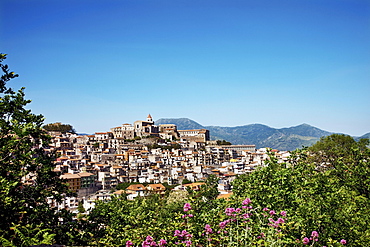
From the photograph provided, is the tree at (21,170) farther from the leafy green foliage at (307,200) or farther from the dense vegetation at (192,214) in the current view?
the leafy green foliage at (307,200)

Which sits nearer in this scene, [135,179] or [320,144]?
[320,144]

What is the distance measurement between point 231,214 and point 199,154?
6539 cm

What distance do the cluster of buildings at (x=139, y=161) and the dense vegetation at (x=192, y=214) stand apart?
32.3 m

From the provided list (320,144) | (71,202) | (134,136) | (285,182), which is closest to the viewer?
(285,182)

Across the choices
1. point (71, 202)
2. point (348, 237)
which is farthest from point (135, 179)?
point (348, 237)

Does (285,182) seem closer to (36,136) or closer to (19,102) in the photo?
(36,136)

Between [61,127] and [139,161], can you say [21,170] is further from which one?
[61,127]

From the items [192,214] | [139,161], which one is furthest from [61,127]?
[192,214]

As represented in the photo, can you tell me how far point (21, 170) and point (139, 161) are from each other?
55.5 m

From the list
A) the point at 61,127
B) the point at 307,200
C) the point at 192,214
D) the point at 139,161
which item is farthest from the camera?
the point at 61,127

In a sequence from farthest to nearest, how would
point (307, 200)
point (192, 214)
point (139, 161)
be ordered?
point (139, 161), point (307, 200), point (192, 214)

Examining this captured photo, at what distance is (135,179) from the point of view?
54.4m

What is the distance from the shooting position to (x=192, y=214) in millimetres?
4602

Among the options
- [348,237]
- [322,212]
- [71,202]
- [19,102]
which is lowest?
[71,202]
